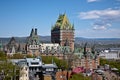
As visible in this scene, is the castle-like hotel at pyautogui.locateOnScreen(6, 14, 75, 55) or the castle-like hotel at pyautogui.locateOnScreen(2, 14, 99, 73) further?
the castle-like hotel at pyautogui.locateOnScreen(6, 14, 75, 55)

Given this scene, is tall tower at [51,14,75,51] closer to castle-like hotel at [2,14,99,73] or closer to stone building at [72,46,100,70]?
castle-like hotel at [2,14,99,73]

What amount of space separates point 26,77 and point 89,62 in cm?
5000

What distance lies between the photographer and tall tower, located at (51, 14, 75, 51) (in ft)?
398

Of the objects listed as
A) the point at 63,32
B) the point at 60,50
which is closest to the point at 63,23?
the point at 63,32

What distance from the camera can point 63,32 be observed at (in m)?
122

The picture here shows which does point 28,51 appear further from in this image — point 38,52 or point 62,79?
point 62,79

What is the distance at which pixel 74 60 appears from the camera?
338 ft

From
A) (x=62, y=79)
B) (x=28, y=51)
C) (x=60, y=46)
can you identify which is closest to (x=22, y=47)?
(x=28, y=51)

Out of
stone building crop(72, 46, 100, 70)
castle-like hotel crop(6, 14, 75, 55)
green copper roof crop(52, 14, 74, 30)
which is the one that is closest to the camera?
stone building crop(72, 46, 100, 70)

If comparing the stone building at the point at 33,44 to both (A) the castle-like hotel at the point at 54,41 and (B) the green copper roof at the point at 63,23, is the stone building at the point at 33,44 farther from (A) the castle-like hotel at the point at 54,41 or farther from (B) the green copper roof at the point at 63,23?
(B) the green copper roof at the point at 63,23

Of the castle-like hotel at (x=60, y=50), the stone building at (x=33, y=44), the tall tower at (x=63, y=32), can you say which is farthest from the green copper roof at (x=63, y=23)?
the stone building at (x=33, y=44)

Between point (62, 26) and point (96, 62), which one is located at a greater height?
point (62, 26)

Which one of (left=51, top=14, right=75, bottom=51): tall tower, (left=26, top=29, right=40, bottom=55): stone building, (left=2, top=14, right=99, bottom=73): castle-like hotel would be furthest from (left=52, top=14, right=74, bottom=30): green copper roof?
(left=26, top=29, right=40, bottom=55): stone building

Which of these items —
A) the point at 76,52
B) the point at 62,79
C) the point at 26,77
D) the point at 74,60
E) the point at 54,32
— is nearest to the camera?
the point at 26,77
